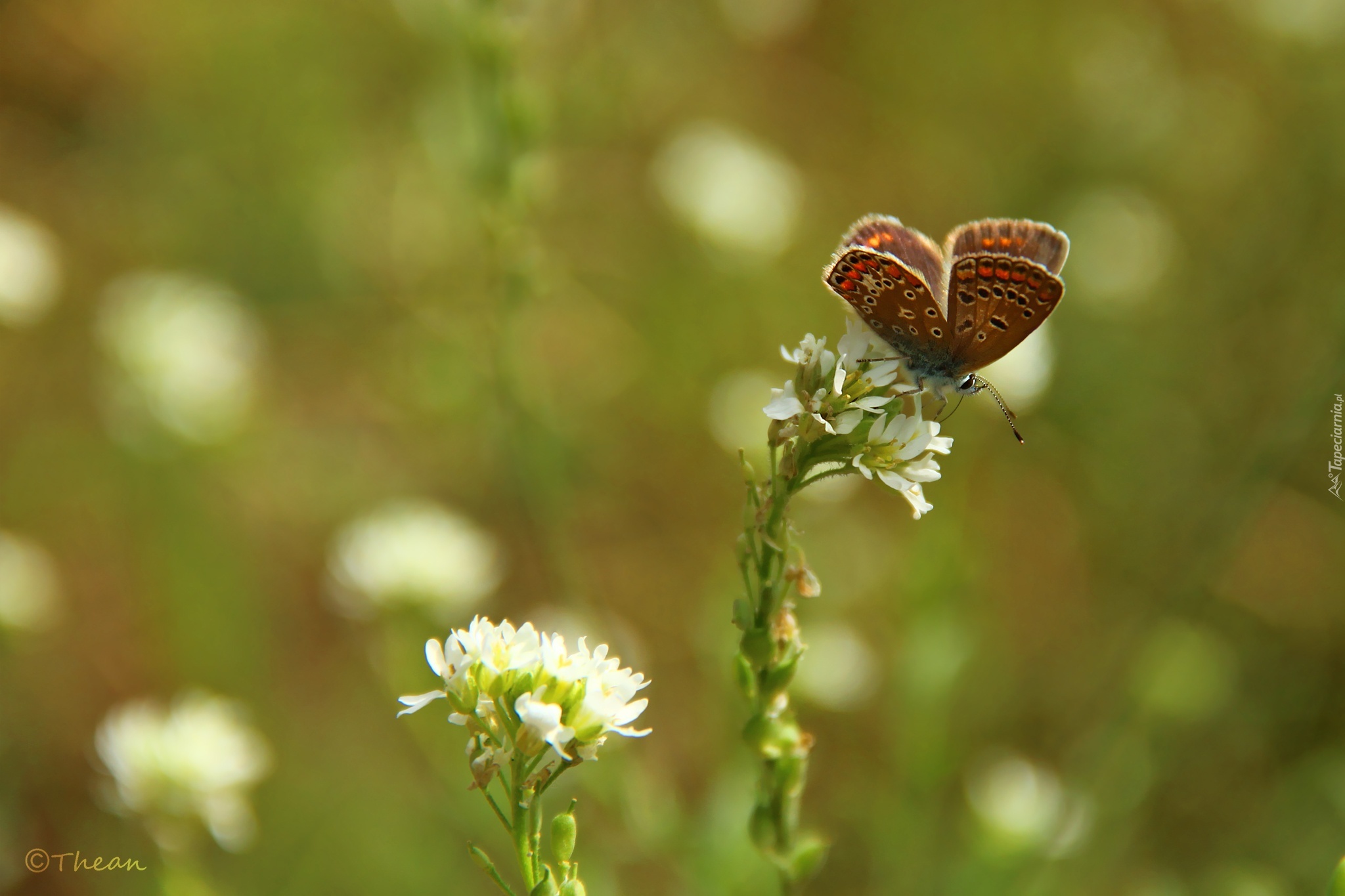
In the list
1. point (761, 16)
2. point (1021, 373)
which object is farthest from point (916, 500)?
point (761, 16)

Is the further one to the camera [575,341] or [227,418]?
[575,341]

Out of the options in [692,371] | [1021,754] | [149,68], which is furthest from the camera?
[149,68]

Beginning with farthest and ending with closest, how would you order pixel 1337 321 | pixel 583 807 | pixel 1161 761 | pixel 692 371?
pixel 692 371 → pixel 1161 761 → pixel 583 807 → pixel 1337 321

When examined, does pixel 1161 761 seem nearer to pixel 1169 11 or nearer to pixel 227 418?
pixel 227 418

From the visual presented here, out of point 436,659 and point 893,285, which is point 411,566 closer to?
point 436,659

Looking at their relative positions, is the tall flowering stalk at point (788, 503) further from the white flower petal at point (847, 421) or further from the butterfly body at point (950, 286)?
the butterfly body at point (950, 286)

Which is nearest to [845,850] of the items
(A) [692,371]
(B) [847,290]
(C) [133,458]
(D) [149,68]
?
(A) [692,371]
